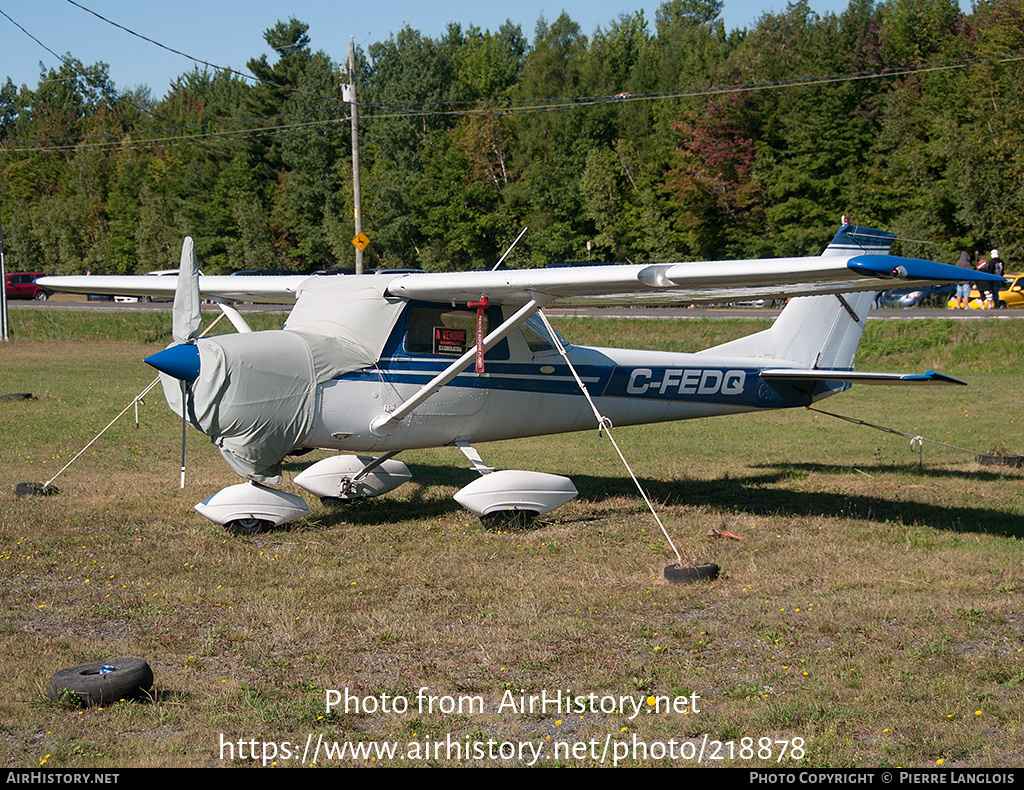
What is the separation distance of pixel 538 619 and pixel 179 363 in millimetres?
4029

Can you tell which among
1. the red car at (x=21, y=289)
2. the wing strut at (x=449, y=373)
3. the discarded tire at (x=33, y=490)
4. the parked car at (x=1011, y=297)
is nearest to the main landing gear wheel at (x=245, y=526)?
the wing strut at (x=449, y=373)

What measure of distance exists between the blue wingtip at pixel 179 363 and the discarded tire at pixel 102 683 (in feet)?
11.6

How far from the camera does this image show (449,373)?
30.5 ft

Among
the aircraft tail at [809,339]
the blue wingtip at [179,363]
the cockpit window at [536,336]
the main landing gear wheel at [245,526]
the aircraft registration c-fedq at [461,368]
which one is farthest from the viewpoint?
the aircraft tail at [809,339]

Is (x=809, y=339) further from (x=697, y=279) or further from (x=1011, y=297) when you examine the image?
(x=1011, y=297)

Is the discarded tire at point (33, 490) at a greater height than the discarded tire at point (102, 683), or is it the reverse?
the discarded tire at point (102, 683)

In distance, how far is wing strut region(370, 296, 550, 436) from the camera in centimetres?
910

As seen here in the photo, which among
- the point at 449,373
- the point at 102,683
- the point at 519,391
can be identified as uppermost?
the point at 449,373

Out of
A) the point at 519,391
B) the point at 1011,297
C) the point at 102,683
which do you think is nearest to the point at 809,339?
the point at 519,391

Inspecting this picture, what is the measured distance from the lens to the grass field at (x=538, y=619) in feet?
15.5

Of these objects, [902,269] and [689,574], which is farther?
[689,574]

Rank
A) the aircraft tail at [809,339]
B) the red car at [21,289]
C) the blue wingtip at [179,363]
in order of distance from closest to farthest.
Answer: the blue wingtip at [179,363] → the aircraft tail at [809,339] → the red car at [21,289]

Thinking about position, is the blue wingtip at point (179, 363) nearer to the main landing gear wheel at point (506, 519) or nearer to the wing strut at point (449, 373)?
the wing strut at point (449, 373)

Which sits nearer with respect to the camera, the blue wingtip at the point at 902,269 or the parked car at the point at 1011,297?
the blue wingtip at the point at 902,269
